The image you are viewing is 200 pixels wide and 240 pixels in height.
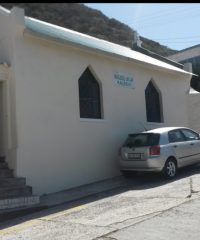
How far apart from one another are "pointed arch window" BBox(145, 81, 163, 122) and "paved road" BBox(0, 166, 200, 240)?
6.14m

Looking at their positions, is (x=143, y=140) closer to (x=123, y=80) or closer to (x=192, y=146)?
(x=192, y=146)

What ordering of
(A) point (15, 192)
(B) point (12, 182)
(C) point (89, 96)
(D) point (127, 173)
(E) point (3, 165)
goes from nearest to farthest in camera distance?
(A) point (15, 192), (B) point (12, 182), (E) point (3, 165), (D) point (127, 173), (C) point (89, 96)

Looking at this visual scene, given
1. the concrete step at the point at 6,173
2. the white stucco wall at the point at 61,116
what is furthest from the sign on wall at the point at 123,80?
the concrete step at the point at 6,173

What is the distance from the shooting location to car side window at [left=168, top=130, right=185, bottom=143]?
13.7 metres

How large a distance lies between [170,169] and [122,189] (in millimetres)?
1747

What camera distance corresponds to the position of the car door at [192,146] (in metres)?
14.3

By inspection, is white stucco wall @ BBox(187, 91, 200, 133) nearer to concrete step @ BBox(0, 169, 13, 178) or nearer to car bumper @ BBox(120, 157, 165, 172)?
→ car bumper @ BBox(120, 157, 165, 172)

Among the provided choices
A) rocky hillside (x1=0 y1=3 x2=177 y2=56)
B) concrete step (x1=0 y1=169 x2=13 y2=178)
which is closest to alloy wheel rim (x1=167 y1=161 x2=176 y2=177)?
concrete step (x1=0 y1=169 x2=13 y2=178)

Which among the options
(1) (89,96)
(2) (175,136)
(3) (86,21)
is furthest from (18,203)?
(3) (86,21)

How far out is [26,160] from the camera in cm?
1208

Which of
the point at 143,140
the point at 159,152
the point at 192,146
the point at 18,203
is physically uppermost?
the point at 143,140

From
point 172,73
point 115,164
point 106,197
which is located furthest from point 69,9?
point 106,197

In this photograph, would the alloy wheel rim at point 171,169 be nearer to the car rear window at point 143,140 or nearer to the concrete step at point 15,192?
the car rear window at point 143,140

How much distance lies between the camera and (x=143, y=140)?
1356 cm
